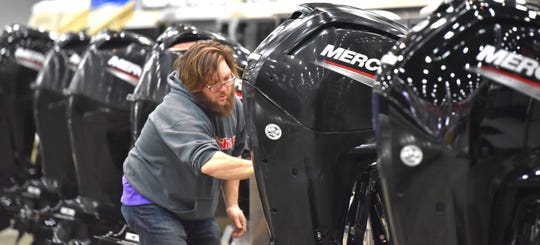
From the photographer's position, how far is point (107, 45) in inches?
202

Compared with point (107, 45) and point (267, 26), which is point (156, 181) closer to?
point (107, 45)

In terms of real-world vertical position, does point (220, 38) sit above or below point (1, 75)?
above

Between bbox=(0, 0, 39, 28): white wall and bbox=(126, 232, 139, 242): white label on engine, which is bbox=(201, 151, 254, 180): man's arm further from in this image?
bbox=(0, 0, 39, 28): white wall

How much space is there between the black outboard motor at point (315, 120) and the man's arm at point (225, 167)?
176mm

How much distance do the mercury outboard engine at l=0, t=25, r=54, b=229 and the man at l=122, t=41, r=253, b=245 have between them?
2.86 m

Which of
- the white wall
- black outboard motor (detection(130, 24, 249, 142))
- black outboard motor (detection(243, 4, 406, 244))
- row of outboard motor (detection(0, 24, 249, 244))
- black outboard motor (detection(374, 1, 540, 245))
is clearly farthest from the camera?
the white wall

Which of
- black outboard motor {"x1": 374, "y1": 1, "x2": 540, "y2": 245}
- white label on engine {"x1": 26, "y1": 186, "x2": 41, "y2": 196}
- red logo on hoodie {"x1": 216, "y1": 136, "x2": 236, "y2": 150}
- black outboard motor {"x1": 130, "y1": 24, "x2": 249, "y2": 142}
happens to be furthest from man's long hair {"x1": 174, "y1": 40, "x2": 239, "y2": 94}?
white label on engine {"x1": 26, "y1": 186, "x2": 41, "y2": 196}

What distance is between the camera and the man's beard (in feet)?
11.9

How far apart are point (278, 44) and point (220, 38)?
1229mm

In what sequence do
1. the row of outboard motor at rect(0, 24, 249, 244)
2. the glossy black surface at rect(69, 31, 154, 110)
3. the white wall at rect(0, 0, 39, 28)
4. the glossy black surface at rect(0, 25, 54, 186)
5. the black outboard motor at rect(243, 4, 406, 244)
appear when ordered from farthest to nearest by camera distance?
the white wall at rect(0, 0, 39, 28) < the glossy black surface at rect(0, 25, 54, 186) < the glossy black surface at rect(69, 31, 154, 110) < the row of outboard motor at rect(0, 24, 249, 244) < the black outboard motor at rect(243, 4, 406, 244)

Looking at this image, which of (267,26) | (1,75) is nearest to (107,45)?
(1,75)

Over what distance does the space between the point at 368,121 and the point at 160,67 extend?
142cm

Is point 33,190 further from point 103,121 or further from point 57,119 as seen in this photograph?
point 103,121

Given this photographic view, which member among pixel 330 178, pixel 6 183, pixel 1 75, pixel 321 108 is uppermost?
pixel 321 108
